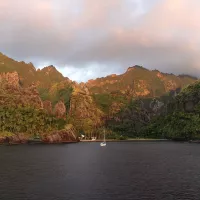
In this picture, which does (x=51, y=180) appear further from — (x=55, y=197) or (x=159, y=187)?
(x=159, y=187)

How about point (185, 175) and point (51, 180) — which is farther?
point (185, 175)

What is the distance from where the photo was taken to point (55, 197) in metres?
68.3

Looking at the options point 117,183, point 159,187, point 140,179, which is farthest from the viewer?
point 140,179

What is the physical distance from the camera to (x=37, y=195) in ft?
230

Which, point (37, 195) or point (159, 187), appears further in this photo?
point (159, 187)

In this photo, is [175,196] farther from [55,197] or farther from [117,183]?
[55,197]

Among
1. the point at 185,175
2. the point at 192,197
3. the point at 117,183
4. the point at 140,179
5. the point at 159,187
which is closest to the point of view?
the point at 192,197

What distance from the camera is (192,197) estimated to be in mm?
68000

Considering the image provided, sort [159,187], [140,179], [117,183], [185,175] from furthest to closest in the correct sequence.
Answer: [185,175], [140,179], [117,183], [159,187]

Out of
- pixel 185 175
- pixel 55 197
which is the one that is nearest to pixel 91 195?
pixel 55 197

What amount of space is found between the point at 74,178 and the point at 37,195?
2609 centimetres

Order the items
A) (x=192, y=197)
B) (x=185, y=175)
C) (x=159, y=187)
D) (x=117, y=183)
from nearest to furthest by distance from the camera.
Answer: (x=192, y=197) → (x=159, y=187) → (x=117, y=183) → (x=185, y=175)

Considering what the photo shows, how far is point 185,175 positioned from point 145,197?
1460 inches

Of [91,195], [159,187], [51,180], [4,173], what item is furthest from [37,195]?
[4,173]
